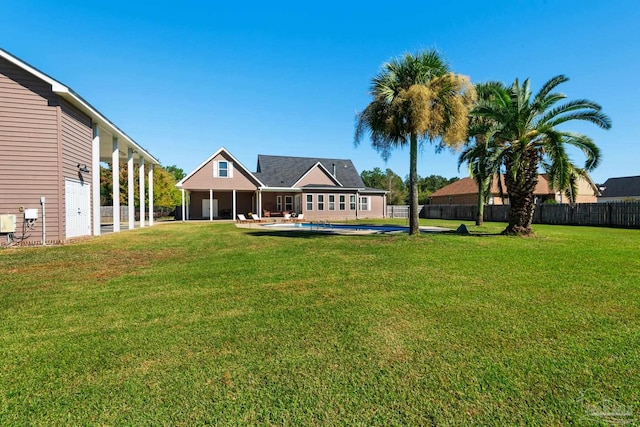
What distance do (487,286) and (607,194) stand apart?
6103 cm

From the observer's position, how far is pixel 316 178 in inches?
1254

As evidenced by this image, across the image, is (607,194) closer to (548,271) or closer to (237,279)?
(548,271)

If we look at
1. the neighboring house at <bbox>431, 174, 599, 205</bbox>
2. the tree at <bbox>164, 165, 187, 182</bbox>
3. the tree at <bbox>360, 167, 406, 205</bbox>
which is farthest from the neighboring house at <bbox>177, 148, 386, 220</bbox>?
the tree at <bbox>164, 165, 187, 182</bbox>

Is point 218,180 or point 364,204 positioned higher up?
point 218,180

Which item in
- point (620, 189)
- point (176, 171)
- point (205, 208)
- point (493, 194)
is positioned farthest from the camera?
point (176, 171)

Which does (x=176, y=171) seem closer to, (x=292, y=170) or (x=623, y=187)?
(x=292, y=170)

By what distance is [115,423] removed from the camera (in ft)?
7.30

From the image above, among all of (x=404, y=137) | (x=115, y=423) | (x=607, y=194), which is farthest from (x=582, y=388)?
(x=607, y=194)

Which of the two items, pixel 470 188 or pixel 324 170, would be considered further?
pixel 470 188

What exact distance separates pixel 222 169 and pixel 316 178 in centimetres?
896

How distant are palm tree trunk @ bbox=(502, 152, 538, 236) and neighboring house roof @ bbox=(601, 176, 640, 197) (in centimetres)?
4986

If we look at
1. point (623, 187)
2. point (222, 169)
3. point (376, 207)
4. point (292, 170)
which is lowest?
point (376, 207)

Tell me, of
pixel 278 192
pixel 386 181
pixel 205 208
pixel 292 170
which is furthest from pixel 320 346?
pixel 386 181

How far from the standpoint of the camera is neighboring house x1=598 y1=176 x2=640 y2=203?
47094mm
